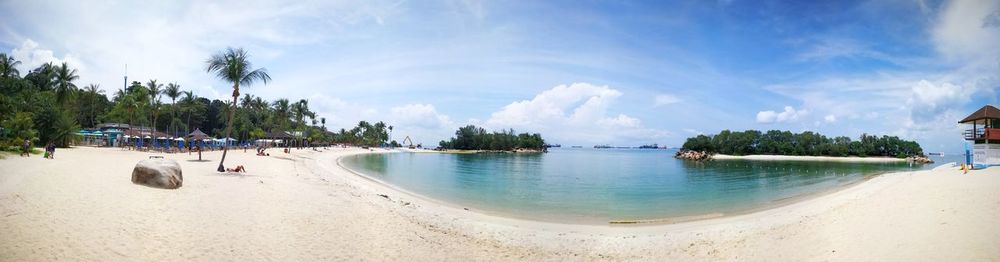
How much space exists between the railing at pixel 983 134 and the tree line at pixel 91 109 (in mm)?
50391

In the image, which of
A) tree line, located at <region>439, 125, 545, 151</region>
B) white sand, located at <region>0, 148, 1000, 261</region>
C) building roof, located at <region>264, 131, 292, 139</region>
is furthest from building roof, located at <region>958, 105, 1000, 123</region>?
tree line, located at <region>439, 125, 545, 151</region>

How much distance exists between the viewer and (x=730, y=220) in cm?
1645

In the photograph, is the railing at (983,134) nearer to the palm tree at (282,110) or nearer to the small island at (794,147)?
the small island at (794,147)

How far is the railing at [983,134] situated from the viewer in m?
29.8

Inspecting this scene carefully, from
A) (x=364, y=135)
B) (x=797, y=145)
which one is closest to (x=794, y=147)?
(x=797, y=145)

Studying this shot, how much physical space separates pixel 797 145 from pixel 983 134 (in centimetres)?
10426

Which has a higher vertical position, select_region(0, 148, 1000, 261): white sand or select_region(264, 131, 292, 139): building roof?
select_region(264, 131, 292, 139): building roof

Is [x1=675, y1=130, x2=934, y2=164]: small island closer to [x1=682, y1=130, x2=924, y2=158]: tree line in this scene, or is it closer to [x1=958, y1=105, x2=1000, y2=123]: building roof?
[x1=682, y1=130, x2=924, y2=158]: tree line

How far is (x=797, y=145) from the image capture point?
12131 centimetres

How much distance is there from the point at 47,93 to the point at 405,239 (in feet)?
203

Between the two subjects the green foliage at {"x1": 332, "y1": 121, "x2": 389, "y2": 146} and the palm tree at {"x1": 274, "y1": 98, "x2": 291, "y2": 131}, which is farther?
the green foliage at {"x1": 332, "y1": 121, "x2": 389, "y2": 146}

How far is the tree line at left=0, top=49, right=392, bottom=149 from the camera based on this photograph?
100ft

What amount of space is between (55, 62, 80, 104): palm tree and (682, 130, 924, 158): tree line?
14015cm

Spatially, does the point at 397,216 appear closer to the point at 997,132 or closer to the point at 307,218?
the point at 307,218
